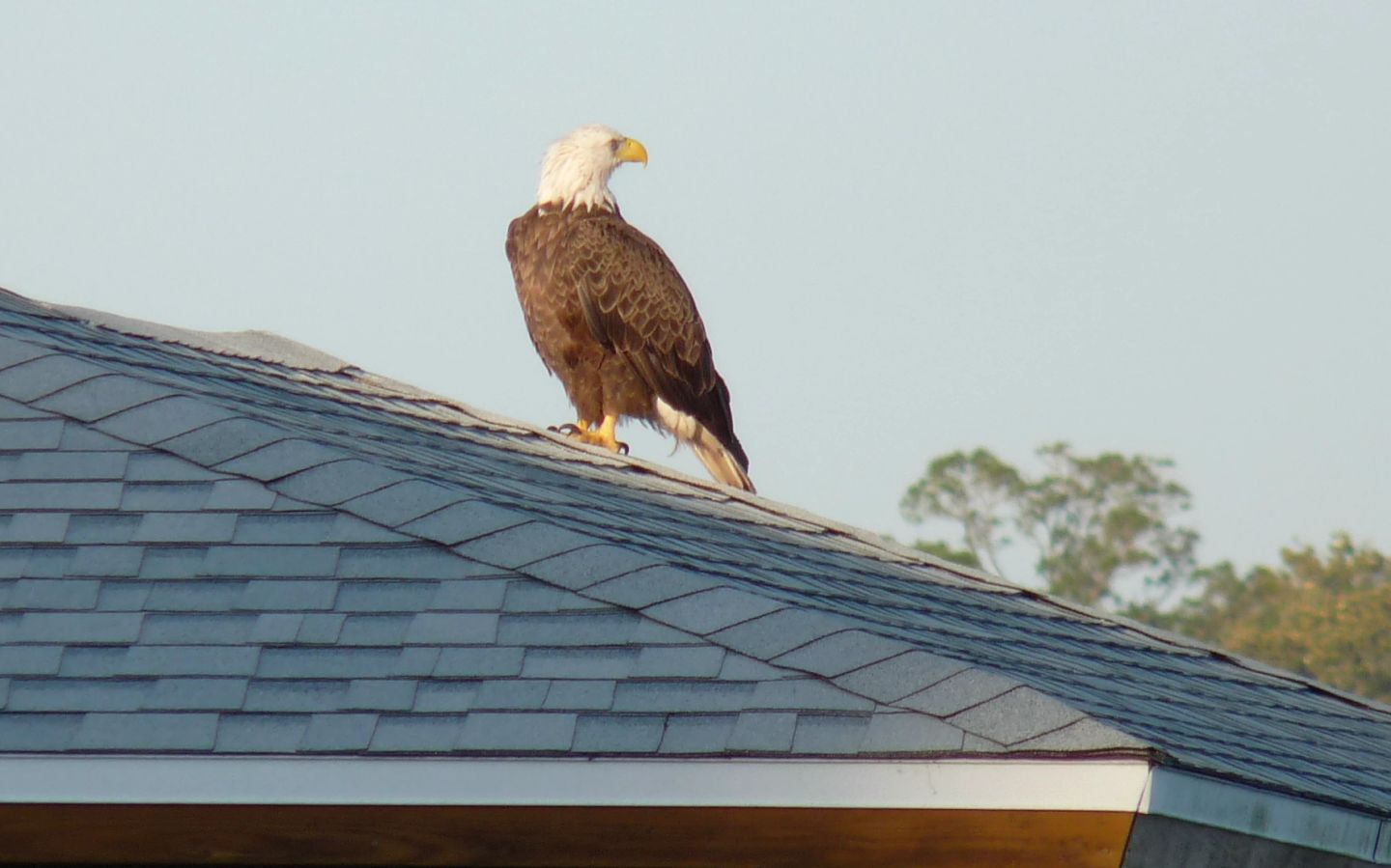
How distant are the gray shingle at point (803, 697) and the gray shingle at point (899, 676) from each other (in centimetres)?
2

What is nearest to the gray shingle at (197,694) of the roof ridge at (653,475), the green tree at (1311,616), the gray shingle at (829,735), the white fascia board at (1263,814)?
the gray shingle at (829,735)

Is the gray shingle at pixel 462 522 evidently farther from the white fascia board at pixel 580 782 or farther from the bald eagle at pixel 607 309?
the bald eagle at pixel 607 309

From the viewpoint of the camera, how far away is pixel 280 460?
15.9 feet

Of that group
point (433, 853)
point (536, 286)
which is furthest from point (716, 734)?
point (536, 286)

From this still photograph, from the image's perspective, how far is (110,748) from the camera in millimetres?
4078

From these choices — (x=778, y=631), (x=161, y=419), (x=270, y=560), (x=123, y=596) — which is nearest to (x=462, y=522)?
(x=270, y=560)

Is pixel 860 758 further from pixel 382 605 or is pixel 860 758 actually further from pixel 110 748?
pixel 110 748

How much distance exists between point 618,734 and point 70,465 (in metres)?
1.86

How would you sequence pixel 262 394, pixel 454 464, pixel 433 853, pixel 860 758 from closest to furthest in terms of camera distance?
pixel 860 758, pixel 433 853, pixel 454 464, pixel 262 394

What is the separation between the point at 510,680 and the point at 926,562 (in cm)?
337

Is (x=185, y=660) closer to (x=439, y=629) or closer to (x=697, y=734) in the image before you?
(x=439, y=629)

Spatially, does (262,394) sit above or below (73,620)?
above

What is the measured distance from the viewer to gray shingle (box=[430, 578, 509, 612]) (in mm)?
4312

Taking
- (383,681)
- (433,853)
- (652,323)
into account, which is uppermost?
(652,323)
